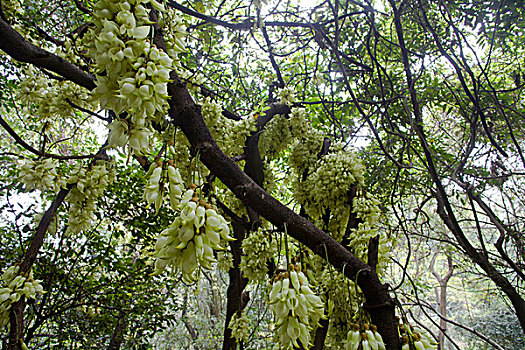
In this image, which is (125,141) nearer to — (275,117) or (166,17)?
(166,17)

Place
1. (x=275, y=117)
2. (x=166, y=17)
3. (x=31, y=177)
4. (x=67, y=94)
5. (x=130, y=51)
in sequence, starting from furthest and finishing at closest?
(x=275, y=117) → (x=67, y=94) → (x=31, y=177) → (x=166, y=17) → (x=130, y=51)

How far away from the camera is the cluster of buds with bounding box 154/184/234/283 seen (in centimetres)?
65

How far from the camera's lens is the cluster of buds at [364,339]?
0.88 metres

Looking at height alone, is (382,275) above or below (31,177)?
below

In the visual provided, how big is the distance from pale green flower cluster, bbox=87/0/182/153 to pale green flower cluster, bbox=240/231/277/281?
1167 millimetres

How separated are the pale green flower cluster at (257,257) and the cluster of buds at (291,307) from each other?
0.89m

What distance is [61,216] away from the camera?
2.55 metres

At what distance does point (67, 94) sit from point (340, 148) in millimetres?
1735

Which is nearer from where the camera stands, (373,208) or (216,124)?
(373,208)

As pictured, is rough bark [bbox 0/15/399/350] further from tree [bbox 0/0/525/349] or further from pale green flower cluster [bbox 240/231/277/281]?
pale green flower cluster [bbox 240/231/277/281]

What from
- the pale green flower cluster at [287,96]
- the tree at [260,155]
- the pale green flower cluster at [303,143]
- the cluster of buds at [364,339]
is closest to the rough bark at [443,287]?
the tree at [260,155]

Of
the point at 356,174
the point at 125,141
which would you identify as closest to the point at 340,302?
the point at 356,174

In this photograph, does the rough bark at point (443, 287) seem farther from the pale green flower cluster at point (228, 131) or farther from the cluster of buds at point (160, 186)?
the cluster of buds at point (160, 186)

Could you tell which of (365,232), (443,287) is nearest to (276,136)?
(365,232)
